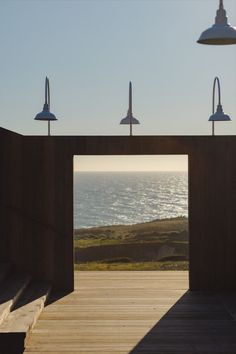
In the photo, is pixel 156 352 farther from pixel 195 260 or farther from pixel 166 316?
pixel 195 260

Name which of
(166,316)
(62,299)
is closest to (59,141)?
(62,299)

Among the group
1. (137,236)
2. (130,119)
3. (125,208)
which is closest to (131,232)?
(137,236)

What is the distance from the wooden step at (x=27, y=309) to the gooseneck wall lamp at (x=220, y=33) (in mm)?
3477

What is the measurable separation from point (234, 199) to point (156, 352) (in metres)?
3.80

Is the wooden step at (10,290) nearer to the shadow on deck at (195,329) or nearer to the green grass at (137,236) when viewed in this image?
the shadow on deck at (195,329)

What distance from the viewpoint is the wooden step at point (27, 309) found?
7.04 meters

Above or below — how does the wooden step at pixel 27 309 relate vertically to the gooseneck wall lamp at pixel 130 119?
below

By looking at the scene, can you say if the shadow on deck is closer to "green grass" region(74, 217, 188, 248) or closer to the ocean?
"green grass" region(74, 217, 188, 248)

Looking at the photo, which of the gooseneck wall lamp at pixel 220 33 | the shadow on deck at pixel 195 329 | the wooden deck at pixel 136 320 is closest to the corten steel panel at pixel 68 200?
the wooden deck at pixel 136 320

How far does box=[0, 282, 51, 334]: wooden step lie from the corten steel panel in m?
0.52

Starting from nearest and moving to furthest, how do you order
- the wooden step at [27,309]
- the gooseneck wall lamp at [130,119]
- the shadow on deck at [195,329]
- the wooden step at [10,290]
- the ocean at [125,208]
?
the shadow on deck at [195,329]
the wooden step at [27,309]
the wooden step at [10,290]
the gooseneck wall lamp at [130,119]
the ocean at [125,208]

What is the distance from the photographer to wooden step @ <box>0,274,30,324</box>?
749 cm

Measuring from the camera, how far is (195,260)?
10.0 m

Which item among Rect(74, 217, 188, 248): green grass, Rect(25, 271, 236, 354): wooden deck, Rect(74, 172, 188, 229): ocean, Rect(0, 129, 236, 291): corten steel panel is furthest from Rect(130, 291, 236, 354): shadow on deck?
Rect(74, 172, 188, 229): ocean
